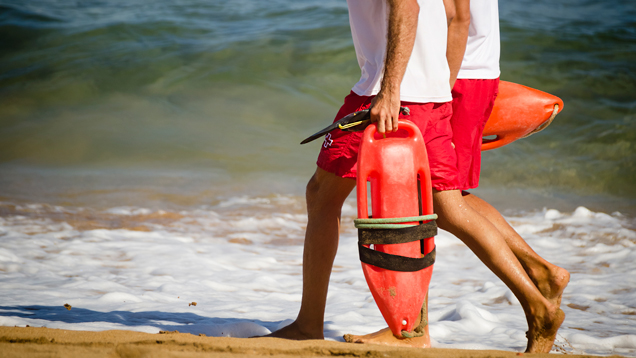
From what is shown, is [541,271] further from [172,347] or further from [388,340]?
[172,347]

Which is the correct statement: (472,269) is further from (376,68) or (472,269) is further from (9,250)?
(9,250)

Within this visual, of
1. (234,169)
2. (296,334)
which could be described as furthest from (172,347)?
(234,169)

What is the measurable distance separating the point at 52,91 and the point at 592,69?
10608 mm

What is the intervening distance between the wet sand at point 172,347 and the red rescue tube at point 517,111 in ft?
3.73

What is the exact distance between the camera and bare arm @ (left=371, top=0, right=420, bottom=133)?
176 cm

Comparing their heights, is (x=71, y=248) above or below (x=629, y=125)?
below

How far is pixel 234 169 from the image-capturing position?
648cm

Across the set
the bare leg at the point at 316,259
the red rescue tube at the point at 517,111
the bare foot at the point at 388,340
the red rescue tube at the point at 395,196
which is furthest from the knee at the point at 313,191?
the red rescue tube at the point at 517,111

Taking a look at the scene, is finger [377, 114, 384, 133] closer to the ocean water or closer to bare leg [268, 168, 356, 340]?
bare leg [268, 168, 356, 340]

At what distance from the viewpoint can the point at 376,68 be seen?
77.0 inches

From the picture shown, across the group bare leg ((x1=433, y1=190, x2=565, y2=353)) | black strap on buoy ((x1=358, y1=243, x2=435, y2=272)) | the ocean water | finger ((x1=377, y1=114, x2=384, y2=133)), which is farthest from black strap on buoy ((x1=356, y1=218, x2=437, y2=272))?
the ocean water

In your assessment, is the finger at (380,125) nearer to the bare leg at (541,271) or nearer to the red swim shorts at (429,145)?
the red swim shorts at (429,145)

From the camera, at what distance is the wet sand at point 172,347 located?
157 centimetres

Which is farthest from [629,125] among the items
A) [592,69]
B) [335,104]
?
[335,104]
